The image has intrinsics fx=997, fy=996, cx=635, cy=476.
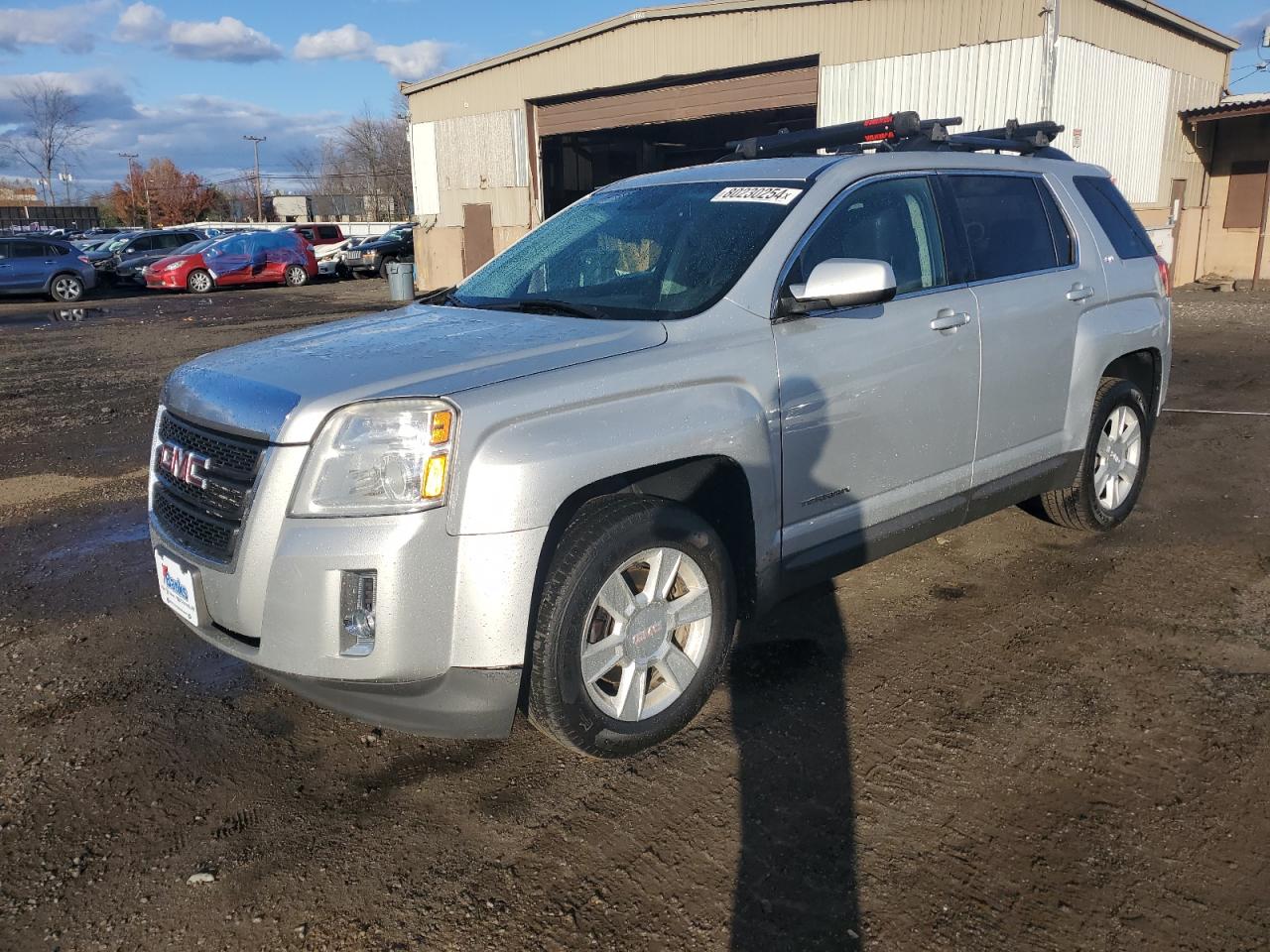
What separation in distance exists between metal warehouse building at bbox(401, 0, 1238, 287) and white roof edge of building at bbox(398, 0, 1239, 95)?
0.04 m

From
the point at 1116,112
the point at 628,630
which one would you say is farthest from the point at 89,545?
the point at 1116,112

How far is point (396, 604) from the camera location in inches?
106

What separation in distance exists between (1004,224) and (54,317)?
2052 centimetres

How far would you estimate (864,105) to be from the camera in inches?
643

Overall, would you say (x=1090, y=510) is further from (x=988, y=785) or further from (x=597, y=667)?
(x=597, y=667)

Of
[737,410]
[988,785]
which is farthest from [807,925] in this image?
[737,410]

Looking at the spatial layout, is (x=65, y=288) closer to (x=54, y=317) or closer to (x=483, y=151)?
(x=54, y=317)

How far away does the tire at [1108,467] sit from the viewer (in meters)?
4.99

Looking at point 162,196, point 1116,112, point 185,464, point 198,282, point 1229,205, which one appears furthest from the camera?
point 162,196

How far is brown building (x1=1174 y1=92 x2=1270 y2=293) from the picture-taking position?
20734 millimetres

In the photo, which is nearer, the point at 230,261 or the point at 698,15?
the point at 698,15

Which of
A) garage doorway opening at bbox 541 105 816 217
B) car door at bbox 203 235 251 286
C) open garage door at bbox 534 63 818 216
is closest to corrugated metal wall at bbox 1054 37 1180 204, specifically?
open garage door at bbox 534 63 818 216

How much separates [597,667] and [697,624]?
0.43 meters

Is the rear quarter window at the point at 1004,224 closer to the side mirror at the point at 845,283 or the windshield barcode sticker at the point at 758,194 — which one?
the windshield barcode sticker at the point at 758,194
